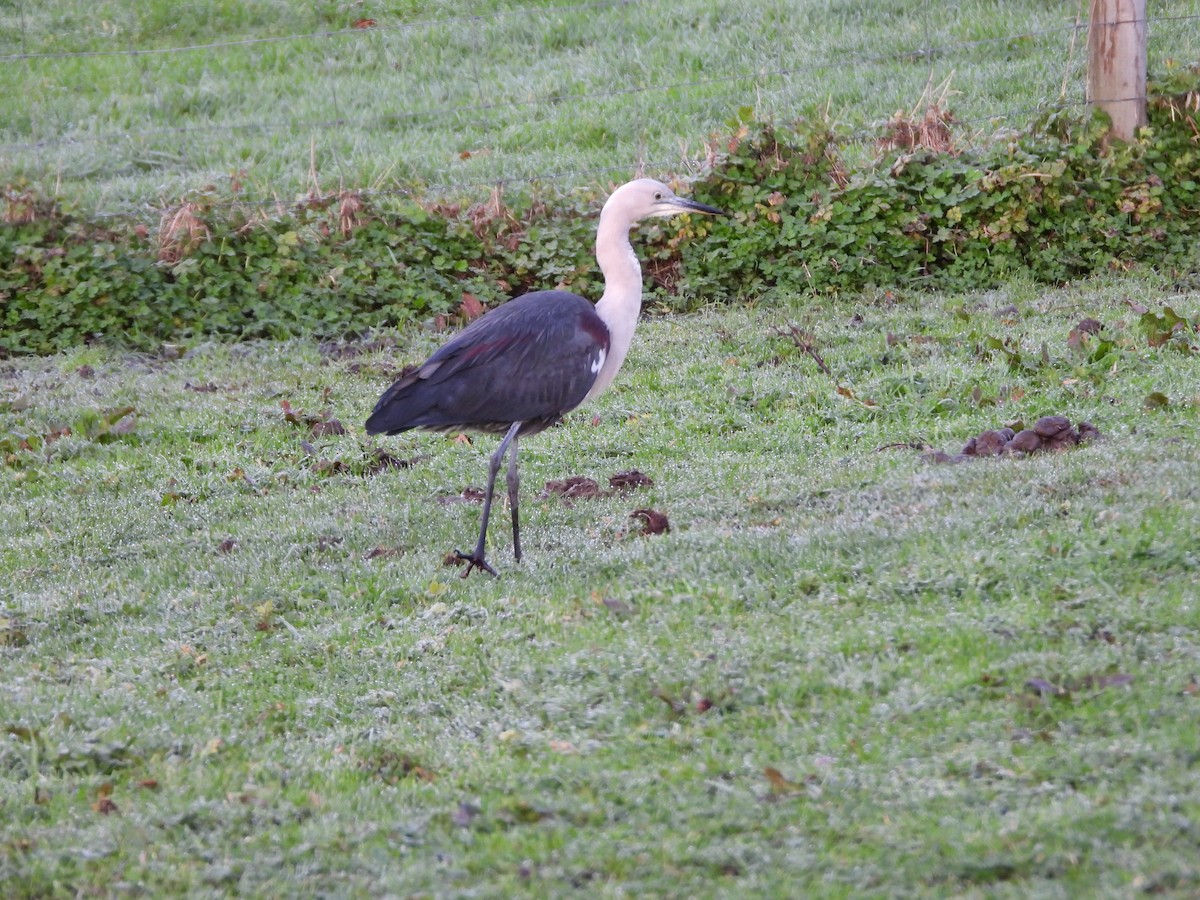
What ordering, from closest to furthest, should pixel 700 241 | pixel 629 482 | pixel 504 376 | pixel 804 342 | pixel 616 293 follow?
1. pixel 504 376
2. pixel 616 293
3. pixel 629 482
4. pixel 804 342
5. pixel 700 241

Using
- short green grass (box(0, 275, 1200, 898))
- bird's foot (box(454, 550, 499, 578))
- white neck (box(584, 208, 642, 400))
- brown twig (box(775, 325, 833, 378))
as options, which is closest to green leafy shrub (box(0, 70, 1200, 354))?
brown twig (box(775, 325, 833, 378))

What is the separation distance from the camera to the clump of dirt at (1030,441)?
618 centimetres

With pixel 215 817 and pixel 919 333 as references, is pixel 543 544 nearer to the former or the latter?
pixel 215 817

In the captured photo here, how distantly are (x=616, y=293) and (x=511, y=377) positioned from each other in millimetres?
728

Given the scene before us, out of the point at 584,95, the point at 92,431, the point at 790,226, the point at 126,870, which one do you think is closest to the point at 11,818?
the point at 126,870

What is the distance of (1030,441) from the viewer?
619 centimetres

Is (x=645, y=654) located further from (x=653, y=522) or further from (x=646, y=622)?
(x=653, y=522)

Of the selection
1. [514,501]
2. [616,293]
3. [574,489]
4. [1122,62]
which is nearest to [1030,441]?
[616,293]

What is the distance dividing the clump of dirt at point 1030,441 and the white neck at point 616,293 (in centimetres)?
143

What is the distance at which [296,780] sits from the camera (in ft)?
13.0

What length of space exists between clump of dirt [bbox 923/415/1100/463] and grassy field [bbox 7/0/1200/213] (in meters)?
4.73

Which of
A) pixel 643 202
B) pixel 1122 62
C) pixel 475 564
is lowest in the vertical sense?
pixel 475 564

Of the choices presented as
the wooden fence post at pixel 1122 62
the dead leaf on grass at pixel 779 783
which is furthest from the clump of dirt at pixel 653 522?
the wooden fence post at pixel 1122 62

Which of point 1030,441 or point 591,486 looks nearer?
point 1030,441
